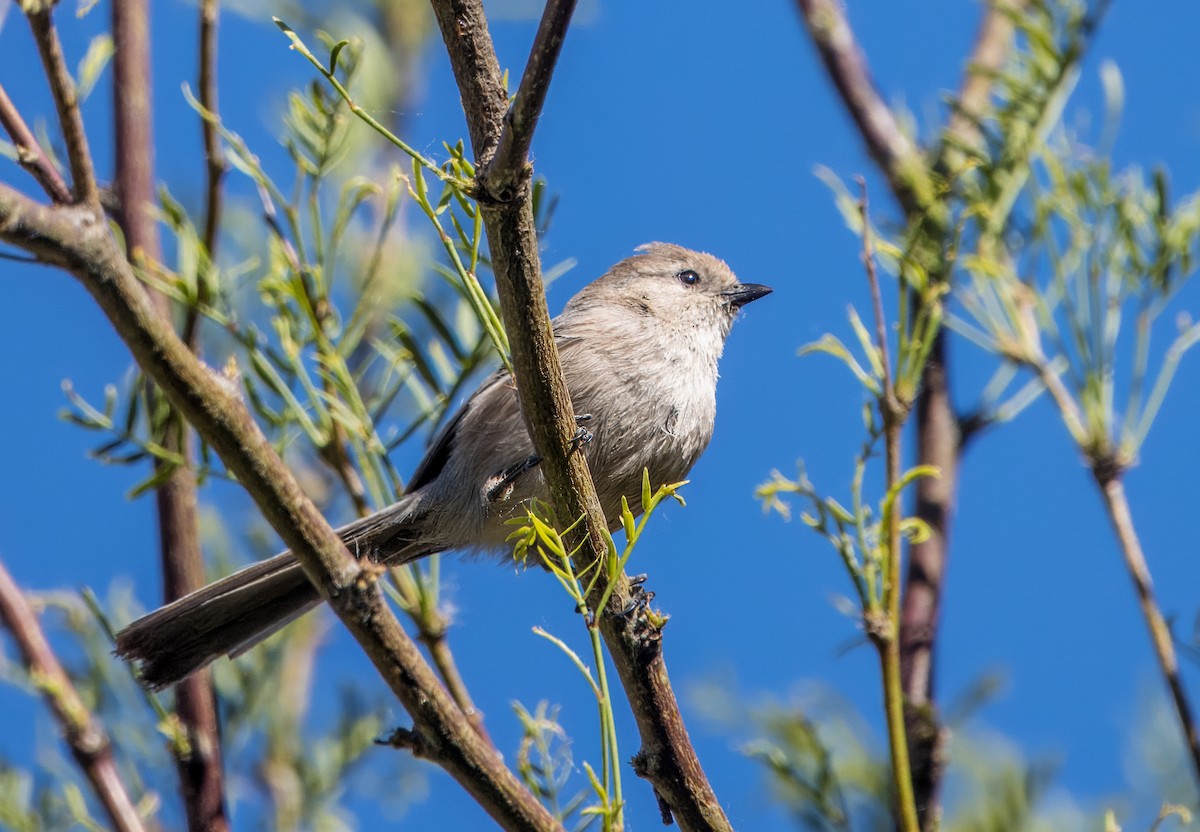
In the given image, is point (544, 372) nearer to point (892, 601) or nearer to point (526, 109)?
point (526, 109)

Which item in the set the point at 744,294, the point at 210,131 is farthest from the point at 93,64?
the point at 744,294

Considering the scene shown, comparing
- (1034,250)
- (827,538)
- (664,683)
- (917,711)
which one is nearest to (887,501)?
(827,538)

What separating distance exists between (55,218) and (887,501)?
1.30 meters

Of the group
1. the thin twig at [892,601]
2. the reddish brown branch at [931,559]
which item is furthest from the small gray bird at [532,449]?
the thin twig at [892,601]

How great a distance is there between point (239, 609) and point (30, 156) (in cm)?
123

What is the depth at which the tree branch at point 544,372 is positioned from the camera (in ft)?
4.83

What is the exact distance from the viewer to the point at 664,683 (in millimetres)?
1928

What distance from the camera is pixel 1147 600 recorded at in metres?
2.38

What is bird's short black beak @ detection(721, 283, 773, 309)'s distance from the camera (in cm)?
389

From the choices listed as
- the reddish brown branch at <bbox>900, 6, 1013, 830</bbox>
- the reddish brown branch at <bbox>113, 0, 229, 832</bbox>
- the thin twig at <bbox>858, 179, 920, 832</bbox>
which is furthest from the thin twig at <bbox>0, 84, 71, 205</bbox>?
the reddish brown branch at <bbox>900, 6, 1013, 830</bbox>

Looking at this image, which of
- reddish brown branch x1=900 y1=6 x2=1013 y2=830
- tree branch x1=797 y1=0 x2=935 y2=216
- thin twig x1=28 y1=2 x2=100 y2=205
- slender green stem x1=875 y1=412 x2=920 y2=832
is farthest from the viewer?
tree branch x1=797 y1=0 x2=935 y2=216

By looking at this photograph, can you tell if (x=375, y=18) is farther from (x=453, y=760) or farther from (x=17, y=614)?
(x=453, y=760)

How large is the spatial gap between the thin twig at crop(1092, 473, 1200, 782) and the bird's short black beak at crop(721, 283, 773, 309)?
150cm

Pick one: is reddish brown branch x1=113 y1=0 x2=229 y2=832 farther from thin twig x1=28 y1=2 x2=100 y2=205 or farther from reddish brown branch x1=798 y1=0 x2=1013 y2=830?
reddish brown branch x1=798 y1=0 x2=1013 y2=830
